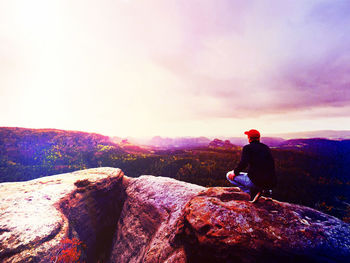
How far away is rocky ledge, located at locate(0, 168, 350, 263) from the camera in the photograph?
371 centimetres

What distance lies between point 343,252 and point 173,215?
17.9 feet

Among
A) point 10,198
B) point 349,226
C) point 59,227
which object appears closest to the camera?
point 349,226

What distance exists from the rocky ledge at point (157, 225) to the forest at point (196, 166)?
17.6 ft

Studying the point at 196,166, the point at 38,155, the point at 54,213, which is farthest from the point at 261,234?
the point at 38,155

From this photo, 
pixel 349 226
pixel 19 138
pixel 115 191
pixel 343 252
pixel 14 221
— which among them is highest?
pixel 19 138

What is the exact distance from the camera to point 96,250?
7547 mm

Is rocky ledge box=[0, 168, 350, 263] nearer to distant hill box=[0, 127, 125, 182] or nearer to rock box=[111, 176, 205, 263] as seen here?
rock box=[111, 176, 205, 263]

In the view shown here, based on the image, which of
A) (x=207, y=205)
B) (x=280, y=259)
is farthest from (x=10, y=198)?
(x=280, y=259)

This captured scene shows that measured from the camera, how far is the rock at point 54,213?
458 centimetres

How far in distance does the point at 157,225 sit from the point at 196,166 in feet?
31.0

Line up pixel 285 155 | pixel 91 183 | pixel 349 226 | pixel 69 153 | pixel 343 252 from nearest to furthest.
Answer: pixel 343 252
pixel 349 226
pixel 91 183
pixel 285 155
pixel 69 153

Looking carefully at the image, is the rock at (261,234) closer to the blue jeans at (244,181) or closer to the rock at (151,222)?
the blue jeans at (244,181)

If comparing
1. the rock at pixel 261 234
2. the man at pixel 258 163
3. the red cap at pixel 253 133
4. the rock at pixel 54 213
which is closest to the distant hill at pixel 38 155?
the rock at pixel 54 213

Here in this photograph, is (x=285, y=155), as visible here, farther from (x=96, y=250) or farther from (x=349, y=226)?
(x=96, y=250)
